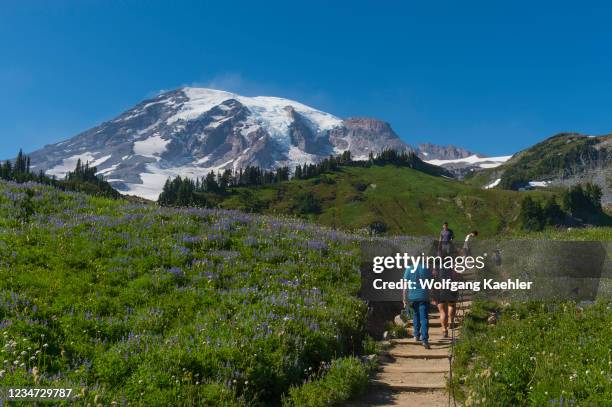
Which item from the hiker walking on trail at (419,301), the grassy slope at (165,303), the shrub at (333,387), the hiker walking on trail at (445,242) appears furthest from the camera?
the hiker walking on trail at (445,242)

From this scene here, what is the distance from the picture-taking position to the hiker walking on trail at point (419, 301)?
12.9m

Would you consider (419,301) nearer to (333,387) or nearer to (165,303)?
(333,387)

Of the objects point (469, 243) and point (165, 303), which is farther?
point (469, 243)

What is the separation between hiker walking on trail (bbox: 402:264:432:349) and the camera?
12852mm

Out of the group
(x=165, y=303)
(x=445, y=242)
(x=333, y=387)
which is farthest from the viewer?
(x=445, y=242)

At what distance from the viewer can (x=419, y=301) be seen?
13.0 meters

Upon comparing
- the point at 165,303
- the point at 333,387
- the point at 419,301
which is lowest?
the point at 333,387

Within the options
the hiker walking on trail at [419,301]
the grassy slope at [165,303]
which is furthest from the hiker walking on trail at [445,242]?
the hiker walking on trail at [419,301]

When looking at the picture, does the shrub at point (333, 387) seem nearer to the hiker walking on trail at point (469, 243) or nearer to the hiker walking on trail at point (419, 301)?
the hiker walking on trail at point (419, 301)

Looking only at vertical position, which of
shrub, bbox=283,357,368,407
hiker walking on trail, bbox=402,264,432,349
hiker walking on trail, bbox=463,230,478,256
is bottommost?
shrub, bbox=283,357,368,407

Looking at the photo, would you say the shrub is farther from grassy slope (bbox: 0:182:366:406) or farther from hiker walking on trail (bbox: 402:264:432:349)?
hiker walking on trail (bbox: 402:264:432:349)

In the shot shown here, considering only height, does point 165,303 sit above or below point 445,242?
below

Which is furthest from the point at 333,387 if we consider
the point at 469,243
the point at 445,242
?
the point at 469,243

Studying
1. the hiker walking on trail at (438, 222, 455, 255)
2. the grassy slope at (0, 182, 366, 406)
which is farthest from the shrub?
the hiker walking on trail at (438, 222, 455, 255)
